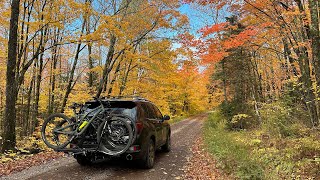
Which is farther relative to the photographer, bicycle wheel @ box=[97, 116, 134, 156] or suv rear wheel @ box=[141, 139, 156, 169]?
suv rear wheel @ box=[141, 139, 156, 169]

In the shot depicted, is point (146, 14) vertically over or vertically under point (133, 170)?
over

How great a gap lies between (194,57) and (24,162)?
11.7m

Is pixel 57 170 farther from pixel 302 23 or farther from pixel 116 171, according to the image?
pixel 302 23

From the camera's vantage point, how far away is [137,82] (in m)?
19.4

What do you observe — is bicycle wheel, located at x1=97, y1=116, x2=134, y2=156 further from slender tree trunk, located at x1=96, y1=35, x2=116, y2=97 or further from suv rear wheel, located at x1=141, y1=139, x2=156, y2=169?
slender tree trunk, located at x1=96, y1=35, x2=116, y2=97

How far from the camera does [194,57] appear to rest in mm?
16234

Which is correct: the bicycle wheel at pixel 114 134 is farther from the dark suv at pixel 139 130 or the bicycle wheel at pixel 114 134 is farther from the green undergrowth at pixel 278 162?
the green undergrowth at pixel 278 162

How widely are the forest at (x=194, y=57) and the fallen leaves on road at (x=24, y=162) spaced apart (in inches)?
43.7

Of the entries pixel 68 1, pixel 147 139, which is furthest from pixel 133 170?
pixel 68 1

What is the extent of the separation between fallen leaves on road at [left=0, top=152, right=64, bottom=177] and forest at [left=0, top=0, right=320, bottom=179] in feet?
3.65

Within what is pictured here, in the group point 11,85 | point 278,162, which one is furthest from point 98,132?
point 278,162

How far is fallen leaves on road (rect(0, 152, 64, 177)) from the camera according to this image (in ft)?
21.3

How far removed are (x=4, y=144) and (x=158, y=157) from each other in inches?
207

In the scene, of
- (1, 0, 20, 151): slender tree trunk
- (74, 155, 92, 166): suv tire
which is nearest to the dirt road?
(74, 155, 92, 166): suv tire
